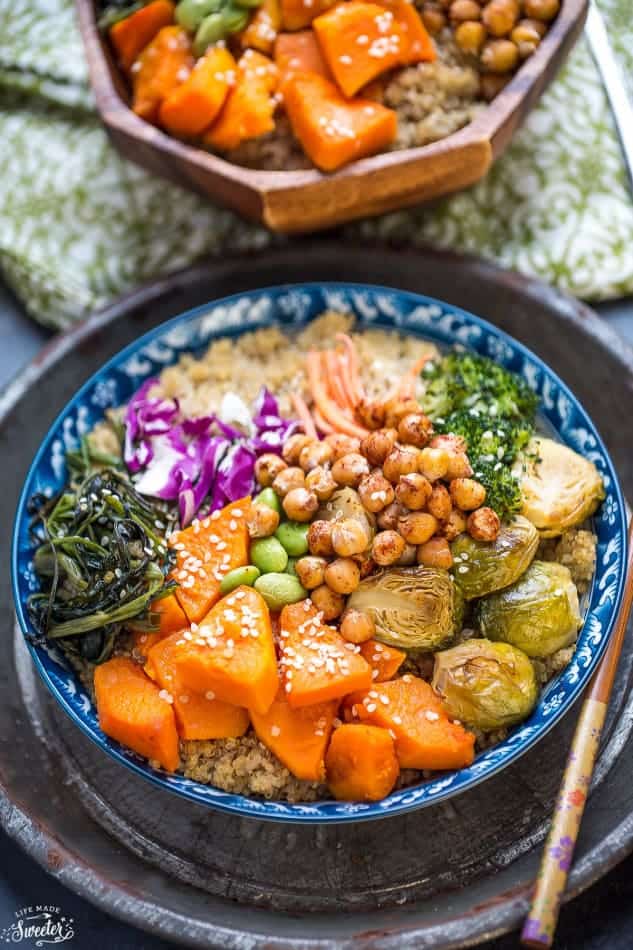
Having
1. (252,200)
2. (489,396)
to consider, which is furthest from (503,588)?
(252,200)

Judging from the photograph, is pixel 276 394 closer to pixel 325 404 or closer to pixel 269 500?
pixel 325 404

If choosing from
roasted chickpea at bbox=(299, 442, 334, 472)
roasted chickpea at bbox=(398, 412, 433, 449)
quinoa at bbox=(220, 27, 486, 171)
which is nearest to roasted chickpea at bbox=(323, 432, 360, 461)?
roasted chickpea at bbox=(299, 442, 334, 472)

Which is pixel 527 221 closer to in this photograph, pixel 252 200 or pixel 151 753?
pixel 252 200

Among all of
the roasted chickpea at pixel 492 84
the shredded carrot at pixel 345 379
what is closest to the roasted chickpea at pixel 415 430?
the shredded carrot at pixel 345 379

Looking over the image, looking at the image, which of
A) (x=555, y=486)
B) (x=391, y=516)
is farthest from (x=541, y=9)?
(x=391, y=516)

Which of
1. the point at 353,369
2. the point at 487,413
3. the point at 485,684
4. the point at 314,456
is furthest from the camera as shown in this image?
the point at 353,369
